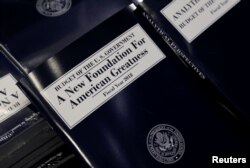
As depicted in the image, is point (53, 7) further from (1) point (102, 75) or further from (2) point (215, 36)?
(2) point (215, 36)

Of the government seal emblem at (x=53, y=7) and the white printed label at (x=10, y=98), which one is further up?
the government seal emblem at (x=53, y=7)

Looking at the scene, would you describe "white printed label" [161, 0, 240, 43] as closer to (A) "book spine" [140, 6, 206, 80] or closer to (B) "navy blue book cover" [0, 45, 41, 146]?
(A) "book spine" [140, 6, 206, 80]

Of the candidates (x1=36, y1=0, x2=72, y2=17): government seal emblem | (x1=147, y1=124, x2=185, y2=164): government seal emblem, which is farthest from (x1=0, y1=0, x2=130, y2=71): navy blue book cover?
(x1=147, y1=124, x2=185, y2=164): government seal emblem

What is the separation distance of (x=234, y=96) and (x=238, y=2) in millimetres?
172

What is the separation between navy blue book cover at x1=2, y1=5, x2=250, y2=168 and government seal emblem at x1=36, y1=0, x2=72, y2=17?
0.09 m

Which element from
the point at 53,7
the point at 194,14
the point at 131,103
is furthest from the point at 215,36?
the point at 53,7

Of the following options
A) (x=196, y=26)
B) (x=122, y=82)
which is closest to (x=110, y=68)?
(x=122, y=82)

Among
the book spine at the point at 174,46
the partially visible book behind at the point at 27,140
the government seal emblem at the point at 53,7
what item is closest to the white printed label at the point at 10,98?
the partially visible book behind at the point at 27,140

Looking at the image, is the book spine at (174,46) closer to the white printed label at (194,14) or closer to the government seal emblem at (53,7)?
the white printed label at (194,14)

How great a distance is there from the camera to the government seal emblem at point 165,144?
65cm

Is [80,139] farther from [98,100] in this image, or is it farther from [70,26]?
[70,26]

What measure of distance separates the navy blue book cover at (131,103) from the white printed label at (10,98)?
63 mm

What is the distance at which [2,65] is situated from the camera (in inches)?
28.1

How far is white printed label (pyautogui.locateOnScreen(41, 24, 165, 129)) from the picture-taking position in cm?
64
